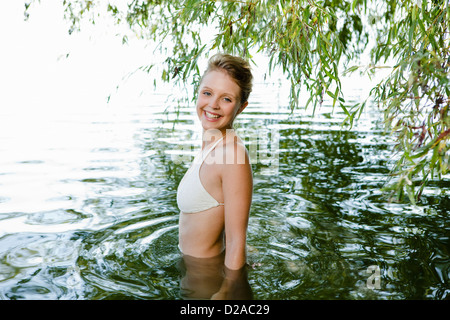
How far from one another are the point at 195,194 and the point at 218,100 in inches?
23.4

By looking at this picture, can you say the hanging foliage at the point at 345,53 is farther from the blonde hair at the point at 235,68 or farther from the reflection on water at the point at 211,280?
the reflection on water at the point at 211,280

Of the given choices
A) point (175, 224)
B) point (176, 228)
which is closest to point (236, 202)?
point (176, 228)

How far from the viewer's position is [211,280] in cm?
297

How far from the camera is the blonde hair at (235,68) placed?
290 centimetres

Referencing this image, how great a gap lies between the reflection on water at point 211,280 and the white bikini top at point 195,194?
384 mm

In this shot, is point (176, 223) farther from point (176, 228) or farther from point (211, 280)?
point (211, 280)

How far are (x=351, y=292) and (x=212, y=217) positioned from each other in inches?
39.2

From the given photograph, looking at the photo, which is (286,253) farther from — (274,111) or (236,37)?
(274,111)

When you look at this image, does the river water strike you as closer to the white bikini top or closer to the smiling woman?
the smiling woman

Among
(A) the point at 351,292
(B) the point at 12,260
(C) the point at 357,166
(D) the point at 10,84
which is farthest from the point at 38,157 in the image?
(D) the point at 10,84

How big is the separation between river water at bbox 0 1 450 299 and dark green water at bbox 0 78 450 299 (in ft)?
0.04

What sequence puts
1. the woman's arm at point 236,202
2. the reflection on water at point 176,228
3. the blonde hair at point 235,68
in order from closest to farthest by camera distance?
the woman's arm at point 236,202, the blonde hair at point 235,68, the reflection on water at point 176,228

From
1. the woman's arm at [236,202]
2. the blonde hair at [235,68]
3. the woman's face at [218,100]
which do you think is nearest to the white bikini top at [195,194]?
the woman's face at [218,100]

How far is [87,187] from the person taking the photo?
5562 mm
